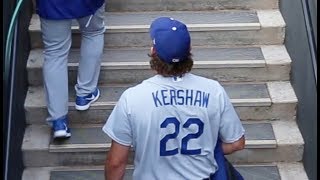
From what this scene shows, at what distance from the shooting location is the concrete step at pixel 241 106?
6.10 metres

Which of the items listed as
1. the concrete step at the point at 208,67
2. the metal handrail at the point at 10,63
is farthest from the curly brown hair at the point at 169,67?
the concrete step at the point at 208,67

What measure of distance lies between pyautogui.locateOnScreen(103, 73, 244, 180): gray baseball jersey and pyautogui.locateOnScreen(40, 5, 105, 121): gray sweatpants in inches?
58.9

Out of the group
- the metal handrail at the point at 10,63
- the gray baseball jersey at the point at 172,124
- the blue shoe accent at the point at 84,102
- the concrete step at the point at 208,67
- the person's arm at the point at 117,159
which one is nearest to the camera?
Answer: the gray baseball jersey at the point at 172,124

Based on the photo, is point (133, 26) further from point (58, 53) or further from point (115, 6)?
point (58, 53)

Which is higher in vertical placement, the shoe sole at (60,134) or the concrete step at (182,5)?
the concrete step at (182,5)

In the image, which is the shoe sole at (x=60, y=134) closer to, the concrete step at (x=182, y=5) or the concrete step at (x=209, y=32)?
the concrete step at (x=209, y=32)

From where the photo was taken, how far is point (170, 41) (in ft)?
13.6

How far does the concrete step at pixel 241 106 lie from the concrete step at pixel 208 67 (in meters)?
0.13

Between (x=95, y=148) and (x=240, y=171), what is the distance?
1019 mm

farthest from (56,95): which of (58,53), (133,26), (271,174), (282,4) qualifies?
(282,4)

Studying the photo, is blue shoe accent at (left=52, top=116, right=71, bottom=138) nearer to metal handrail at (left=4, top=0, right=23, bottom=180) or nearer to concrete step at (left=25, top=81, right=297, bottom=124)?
concrete step at (left=25, top=81, right=297, bottom=124)

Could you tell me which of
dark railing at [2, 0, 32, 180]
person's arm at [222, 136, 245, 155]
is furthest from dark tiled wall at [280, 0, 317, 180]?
dark railing at [2, 0, 32, 180]

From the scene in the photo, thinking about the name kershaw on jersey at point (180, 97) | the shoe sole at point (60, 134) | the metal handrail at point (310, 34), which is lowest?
the shoe sole at point (60, 134)

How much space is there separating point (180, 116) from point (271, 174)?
6.33ft
